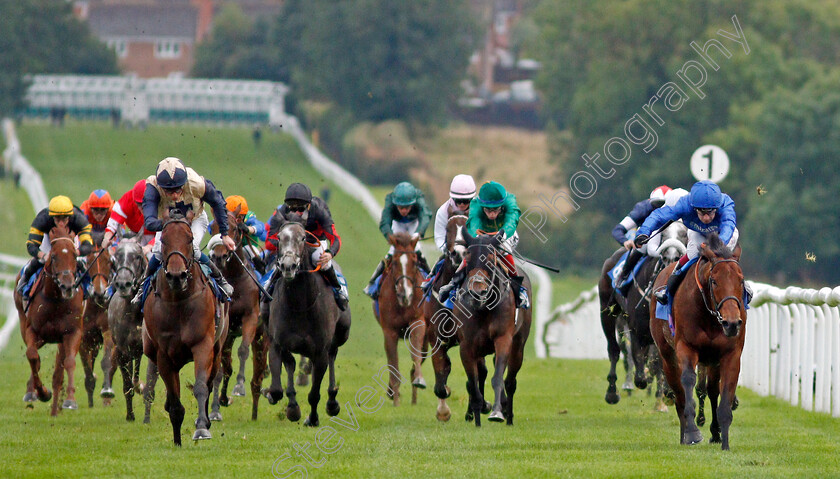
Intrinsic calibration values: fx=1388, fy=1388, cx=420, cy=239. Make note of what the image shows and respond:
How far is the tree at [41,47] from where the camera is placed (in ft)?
239

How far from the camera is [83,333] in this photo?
45.8 ft

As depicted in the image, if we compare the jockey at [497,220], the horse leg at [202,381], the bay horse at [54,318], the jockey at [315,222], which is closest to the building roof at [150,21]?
the bay horse at [54,318]

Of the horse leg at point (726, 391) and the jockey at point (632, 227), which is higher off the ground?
the jockey at point (632, 227)

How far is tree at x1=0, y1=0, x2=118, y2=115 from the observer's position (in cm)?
7281

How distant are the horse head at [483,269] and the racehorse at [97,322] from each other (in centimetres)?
377

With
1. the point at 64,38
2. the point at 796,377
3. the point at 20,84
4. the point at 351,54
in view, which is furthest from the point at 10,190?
the point at 796,377

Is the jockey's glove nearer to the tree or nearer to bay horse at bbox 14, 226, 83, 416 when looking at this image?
bay horse at bbox 14, 226, 83, 416

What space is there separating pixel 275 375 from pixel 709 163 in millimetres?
6684

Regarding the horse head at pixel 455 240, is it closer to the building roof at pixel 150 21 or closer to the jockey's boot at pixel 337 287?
the jockey's boot at pixel 337 287

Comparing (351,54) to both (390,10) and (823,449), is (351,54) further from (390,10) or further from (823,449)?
(823,449)

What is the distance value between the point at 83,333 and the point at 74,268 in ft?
4.01

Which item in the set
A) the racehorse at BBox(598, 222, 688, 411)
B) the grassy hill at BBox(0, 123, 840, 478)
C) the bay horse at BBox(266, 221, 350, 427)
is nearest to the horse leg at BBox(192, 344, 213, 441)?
the grassy hill at BBox(0, 123, 840, 478)

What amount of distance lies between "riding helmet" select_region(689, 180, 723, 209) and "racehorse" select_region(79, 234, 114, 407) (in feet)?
19.4

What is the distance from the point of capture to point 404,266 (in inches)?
565
